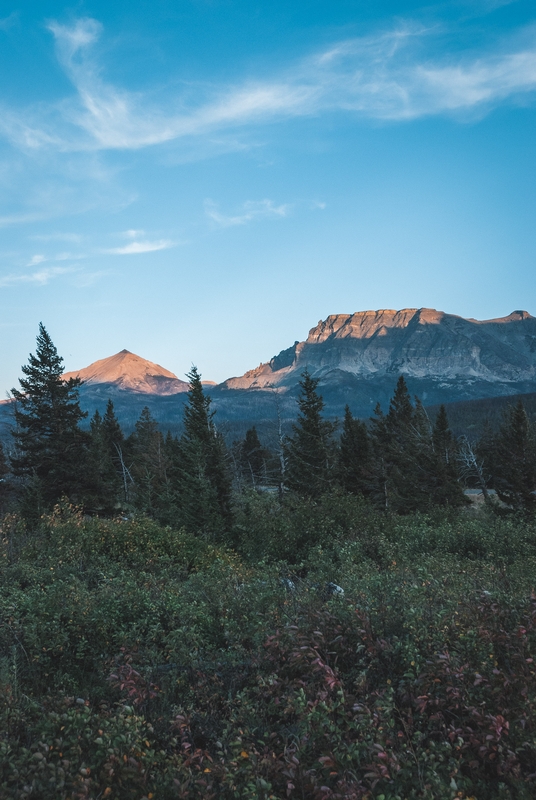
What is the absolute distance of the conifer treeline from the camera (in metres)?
24.5

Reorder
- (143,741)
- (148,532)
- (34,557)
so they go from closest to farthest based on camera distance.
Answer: (143,741) → (34,557) → (148,532)

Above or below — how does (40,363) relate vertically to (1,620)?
above

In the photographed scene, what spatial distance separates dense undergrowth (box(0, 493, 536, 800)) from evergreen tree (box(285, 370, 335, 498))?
70.2 feet

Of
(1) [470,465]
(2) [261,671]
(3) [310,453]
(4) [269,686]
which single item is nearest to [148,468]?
(3) [310,453]

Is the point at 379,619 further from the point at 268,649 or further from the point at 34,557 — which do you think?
the point at 34,557

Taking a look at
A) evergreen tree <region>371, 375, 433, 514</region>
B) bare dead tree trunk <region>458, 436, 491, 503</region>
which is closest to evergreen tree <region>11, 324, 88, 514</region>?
evergreen tree <region>371, 375, 433, 514</region>

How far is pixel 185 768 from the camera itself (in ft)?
13.2

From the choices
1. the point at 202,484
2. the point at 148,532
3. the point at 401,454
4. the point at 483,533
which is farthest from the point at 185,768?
the point at 401,454

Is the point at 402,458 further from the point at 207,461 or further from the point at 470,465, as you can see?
the point at 207,461

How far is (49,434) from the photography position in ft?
81.4

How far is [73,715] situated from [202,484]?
21202mm

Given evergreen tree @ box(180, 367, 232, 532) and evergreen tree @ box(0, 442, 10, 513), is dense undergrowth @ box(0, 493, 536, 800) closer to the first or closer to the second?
evergreen tree @ box(180, 367, 232, 532)

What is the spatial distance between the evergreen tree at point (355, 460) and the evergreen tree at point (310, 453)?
7.57 meters

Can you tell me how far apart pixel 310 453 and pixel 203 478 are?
28.7 ft
